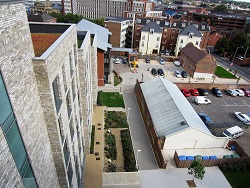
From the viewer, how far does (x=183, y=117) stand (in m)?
26.3

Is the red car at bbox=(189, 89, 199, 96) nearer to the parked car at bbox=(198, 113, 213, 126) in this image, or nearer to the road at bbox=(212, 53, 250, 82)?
the parked car at bbox=(198, 113, 213, 126)

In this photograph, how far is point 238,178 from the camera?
76.4ft

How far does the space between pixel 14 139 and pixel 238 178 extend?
1009 inches

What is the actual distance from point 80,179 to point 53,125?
1202 centimetres

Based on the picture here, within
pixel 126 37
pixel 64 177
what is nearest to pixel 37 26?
pixel 64 177

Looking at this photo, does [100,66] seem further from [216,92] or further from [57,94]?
[57,94]

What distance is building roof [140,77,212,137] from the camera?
25.6 meters

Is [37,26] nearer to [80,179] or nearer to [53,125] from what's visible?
[53,125]

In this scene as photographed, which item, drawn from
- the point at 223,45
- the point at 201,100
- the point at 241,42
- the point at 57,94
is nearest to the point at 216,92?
the point at 201,100

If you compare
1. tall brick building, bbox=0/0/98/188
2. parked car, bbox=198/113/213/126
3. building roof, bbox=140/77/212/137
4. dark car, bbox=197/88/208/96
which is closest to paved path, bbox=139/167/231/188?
building roof, bbox=140/77/212/137

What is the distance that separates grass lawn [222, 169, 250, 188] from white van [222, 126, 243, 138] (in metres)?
5.83

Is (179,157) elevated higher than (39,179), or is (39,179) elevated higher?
(39,179)

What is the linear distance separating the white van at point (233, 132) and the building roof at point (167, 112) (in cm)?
440

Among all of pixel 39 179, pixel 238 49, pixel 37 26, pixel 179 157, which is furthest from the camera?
pixel 238 49
